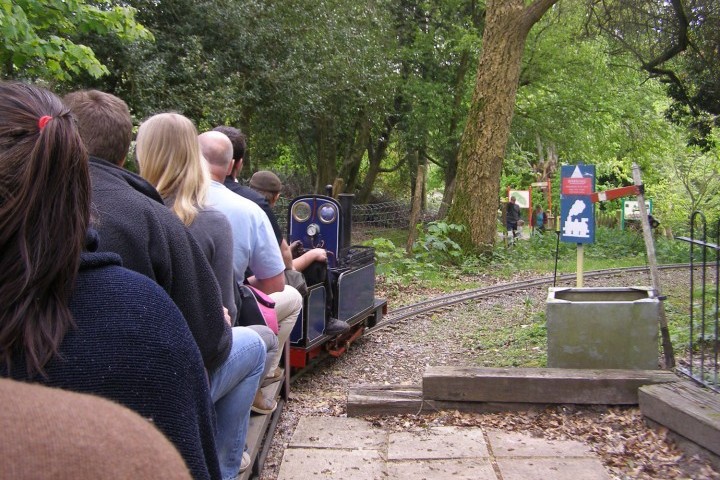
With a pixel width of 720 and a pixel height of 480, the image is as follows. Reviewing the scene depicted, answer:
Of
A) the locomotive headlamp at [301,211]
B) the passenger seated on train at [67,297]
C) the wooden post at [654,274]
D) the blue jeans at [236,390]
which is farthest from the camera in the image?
the locomotive headlamp at [301,211]

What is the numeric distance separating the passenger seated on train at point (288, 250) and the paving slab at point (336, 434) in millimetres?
1121

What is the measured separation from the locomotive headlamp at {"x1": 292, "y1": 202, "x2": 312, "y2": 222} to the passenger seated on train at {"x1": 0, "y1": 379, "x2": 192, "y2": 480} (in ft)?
20.3

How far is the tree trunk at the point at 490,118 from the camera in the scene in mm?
14781

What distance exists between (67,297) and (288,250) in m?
3.85

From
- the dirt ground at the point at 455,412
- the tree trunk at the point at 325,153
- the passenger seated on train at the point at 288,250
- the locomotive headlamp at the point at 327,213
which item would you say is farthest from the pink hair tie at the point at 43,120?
the tree trunk at the point at 325,153

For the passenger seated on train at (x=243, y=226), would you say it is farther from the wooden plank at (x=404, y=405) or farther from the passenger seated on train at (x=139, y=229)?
the wooden plank at (x=404, y=405)

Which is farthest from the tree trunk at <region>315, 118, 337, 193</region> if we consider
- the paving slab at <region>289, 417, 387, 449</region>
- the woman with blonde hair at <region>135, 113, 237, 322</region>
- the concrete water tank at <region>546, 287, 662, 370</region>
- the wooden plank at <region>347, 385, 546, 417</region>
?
the woman with blonde hair at <region>135, 113, 237, 322</region>

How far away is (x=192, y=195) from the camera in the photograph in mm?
2924

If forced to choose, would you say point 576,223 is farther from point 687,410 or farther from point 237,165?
point 237,165

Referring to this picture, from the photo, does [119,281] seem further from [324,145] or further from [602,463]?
[324,145]

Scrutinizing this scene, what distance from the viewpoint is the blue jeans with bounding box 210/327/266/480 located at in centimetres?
264

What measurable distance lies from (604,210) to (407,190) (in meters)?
10.0

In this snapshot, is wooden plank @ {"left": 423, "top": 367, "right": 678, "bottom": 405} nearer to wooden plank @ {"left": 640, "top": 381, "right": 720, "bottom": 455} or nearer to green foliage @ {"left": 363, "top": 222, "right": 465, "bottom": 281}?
wooden plank @ {"left": 640, "top": 381, "right": 720, "bottom": 455}

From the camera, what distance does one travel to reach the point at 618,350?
16.9 feet
